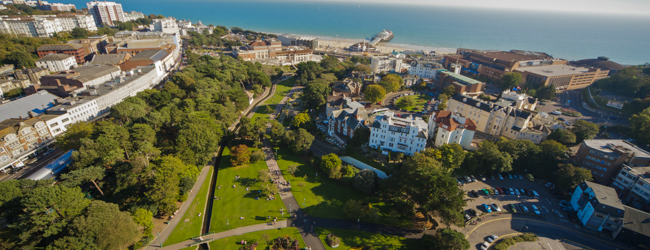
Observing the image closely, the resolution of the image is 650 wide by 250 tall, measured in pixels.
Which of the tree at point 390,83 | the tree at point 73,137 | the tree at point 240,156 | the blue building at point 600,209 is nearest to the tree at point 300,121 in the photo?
the tree at point 240,156

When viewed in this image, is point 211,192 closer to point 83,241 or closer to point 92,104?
point 83,241

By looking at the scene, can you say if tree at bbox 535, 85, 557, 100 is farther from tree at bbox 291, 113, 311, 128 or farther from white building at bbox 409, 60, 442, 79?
tree at bbox 291, 113, 311, 128

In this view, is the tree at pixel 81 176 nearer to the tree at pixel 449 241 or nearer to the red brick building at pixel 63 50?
the tree at pixel 449 241

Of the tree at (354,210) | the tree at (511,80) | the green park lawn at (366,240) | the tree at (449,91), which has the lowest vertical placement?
the green park lawn at (366,240)

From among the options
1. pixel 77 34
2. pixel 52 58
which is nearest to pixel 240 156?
pixel 52 58

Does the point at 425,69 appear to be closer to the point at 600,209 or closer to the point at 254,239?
the point at 600,209

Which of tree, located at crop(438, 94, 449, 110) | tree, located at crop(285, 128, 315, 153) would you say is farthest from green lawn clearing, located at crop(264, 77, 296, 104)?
tree, located at crop(438, 94, 449, 110)

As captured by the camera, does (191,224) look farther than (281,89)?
No

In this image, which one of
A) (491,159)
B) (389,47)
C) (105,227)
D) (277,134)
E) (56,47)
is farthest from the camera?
(389,47)
